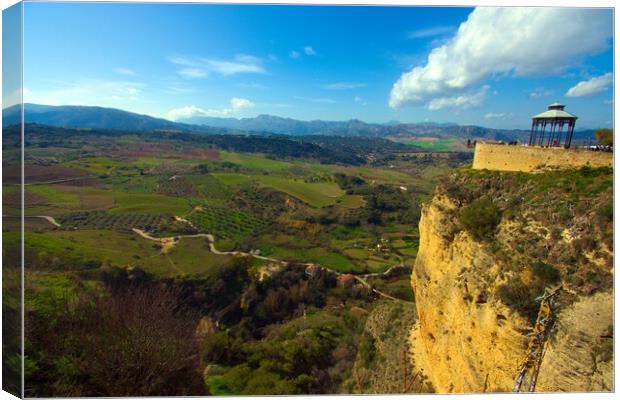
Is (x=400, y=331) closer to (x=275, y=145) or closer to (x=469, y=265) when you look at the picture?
(x=469, y=265)

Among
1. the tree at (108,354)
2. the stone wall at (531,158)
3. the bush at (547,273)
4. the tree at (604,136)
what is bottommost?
the tree at (108,354)

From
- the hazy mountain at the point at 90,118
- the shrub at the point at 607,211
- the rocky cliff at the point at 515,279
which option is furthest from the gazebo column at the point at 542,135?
the hazy mountain at the point at 90,118

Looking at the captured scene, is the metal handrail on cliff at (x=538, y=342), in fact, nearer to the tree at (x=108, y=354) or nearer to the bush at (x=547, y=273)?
the bush at (x=547, y=273)

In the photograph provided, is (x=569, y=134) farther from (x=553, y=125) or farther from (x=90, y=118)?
(x=90, y=118)

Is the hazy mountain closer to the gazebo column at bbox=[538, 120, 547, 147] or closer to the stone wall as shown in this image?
the stone wall

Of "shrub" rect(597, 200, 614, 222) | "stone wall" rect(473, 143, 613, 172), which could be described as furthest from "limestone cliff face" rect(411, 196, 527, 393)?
"shrub" rect(597, 200, 614, 222)

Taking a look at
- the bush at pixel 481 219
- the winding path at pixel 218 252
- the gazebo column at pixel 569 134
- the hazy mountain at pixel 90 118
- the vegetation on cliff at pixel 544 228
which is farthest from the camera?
the hazy mountain at pixel 90 118

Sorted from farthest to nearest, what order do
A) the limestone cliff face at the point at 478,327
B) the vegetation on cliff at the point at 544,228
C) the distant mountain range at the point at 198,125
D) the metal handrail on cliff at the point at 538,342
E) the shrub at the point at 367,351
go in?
the distant mountain range at the point at 198,125 → the shrub at the point at 367,351 → the vegetation on cliff at the point at 544,228 → the metal handrail on cliff at the point at 538,342 → the limestone cliff face at the point at 478,327
